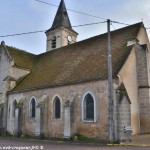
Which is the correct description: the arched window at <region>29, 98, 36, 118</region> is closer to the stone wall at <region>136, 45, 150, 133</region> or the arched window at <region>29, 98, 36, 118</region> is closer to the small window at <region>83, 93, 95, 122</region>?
the small window at <region>83, 93, 95, 122</region>

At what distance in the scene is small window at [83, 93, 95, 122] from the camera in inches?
760

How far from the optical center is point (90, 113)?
63.8 ft

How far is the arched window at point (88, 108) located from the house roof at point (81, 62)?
5.00ft

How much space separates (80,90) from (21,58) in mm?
13585

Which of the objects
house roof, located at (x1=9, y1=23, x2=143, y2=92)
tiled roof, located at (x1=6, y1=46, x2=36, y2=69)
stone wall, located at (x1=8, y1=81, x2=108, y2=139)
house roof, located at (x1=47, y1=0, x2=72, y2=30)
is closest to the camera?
stone wall, located at (x1=8, y1=81, x2=108, y2=139)

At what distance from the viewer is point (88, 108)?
19688 mm

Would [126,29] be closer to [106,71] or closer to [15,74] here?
[106,71]

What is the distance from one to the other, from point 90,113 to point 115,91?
3.03m

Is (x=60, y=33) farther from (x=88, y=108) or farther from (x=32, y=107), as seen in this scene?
(x=88, y=108)

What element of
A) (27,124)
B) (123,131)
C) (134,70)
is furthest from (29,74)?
(123,131)

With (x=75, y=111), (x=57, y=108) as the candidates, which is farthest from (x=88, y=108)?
(x=57, y=108)

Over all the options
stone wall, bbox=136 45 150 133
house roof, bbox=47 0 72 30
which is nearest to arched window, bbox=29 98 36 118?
stone wall, bbox=136 45 150 133

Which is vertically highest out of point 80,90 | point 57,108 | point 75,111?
point 80,90

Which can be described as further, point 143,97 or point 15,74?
point 15,74
